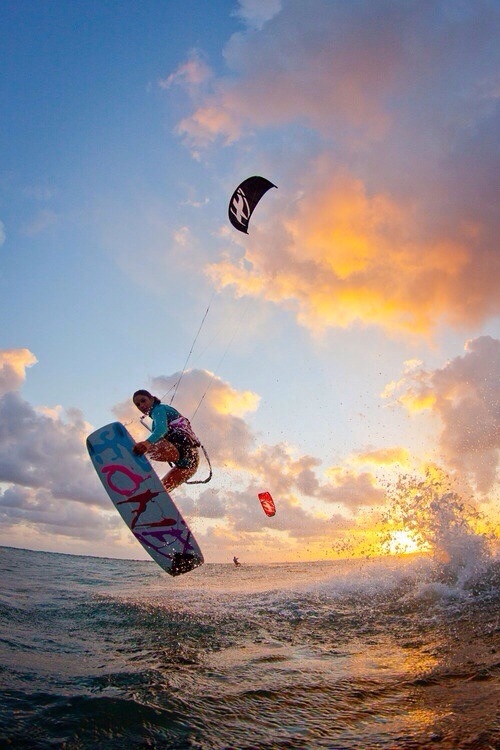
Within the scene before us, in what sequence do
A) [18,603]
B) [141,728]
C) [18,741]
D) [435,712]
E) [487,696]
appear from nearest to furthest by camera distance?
[18,741] → [141,728] → [435,712] → [487,696] → [18,603]

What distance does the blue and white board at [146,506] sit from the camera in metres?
8.65

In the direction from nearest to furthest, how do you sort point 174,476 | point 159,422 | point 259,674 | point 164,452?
point 259,674 < point 159,422 < point 164,452 < point 174,476

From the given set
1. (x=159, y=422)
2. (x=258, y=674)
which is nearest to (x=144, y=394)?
(x=159, y=422)

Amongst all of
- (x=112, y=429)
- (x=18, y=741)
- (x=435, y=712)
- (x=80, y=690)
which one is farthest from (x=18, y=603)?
(x=435, y=712)

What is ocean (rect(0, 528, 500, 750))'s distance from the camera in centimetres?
277

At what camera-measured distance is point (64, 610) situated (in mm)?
8039

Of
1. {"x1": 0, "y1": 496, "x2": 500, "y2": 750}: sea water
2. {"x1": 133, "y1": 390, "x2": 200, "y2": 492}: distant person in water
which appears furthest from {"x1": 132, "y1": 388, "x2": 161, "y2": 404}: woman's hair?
{"x1": 0, "y1": 496, "x2": 500, "y2": 750}: sea water

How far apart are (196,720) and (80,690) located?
1167 mm

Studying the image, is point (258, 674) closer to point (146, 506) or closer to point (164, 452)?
point (146, 506)

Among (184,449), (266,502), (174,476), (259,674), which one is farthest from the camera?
(266,502)

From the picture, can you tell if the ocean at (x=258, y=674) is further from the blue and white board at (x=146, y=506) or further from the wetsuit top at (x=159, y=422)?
the wetsuit top at (x=159, y=422)

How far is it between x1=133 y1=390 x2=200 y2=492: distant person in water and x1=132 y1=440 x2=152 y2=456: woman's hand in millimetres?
64

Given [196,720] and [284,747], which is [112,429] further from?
[284,747]

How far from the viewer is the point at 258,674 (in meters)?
4.13
